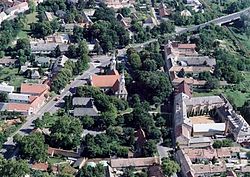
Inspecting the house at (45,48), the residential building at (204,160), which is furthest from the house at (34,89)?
the residential building at (204,160)

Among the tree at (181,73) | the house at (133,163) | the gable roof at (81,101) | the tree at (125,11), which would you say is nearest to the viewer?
the house at (133,163)

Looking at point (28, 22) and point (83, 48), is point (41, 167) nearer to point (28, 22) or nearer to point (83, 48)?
point (83, 48)

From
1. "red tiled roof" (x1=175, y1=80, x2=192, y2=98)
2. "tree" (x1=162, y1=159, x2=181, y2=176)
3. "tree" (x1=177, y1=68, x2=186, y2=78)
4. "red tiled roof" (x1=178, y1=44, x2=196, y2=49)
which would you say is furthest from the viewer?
"red tiled roof" (x1=178, y1=44, x2=196, y2=49)

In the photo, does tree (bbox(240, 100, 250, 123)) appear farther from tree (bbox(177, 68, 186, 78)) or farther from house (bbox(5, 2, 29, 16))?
house (bbox(5, 2, 29, 16))

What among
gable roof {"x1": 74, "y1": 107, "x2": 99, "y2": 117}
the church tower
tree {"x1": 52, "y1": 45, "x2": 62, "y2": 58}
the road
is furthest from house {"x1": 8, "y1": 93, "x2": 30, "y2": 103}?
tree {"x1": 52, "y1": 45, "x2": 62, "y2": 58}

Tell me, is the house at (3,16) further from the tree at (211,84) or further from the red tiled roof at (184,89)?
the tree at (211,84)

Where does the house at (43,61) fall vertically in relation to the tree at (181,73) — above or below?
above
